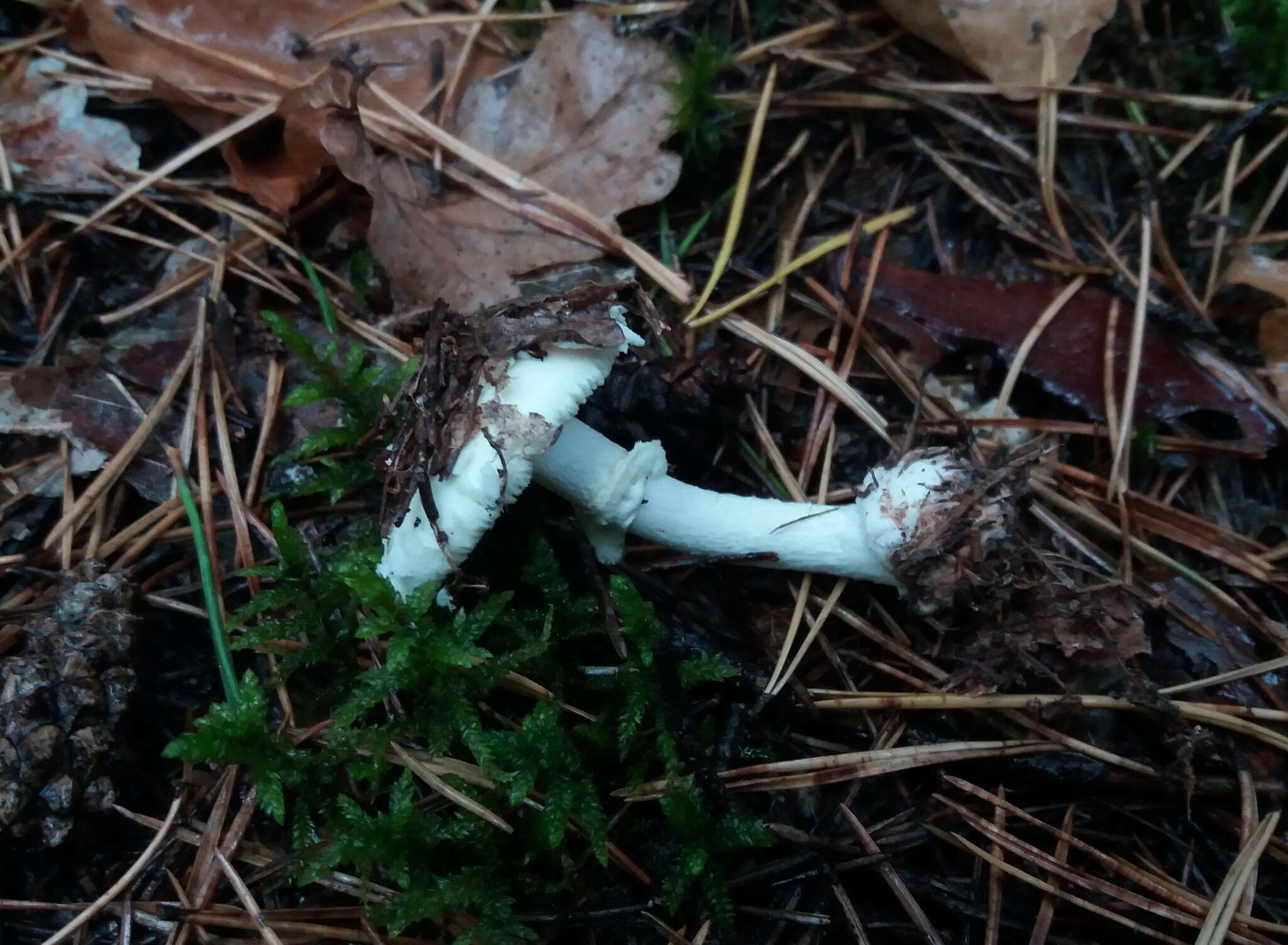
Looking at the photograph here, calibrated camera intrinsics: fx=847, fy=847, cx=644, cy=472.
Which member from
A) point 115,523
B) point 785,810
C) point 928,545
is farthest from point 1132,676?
point 115,523

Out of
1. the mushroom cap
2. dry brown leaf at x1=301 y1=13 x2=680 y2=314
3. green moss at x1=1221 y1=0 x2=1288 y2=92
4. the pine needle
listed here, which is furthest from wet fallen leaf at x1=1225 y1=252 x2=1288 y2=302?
the mushroom cap

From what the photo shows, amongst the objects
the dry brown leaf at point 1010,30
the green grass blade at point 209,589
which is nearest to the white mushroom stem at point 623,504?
the green grass blade at point 209,589

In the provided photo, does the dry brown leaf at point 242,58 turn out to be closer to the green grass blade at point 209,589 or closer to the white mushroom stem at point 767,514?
the green grass blade at point 209,589

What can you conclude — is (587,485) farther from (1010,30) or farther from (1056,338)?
(1010,30)

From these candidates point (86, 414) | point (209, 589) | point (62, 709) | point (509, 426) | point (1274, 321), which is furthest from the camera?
point (1274, 321)

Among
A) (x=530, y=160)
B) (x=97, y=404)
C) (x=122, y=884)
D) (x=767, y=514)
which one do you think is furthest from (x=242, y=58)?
(x=122, y=884)

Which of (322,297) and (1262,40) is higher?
(1262,40)
